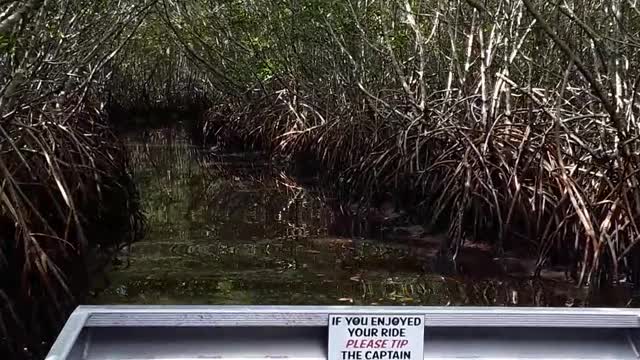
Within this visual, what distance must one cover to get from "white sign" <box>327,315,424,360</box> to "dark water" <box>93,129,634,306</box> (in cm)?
328

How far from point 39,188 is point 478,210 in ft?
12.3

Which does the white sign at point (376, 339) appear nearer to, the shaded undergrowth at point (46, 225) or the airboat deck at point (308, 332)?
the airboat deck at point (308, 332)

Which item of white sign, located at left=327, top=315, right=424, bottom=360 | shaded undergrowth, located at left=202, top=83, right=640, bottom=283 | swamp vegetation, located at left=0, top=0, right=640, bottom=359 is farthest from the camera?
shaded undergrowth, located at left=202, top=83, right=640, bottom=283

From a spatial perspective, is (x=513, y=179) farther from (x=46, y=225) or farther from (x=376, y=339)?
(x=376, y=339)

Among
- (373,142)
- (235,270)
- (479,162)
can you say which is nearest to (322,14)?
(373,142)

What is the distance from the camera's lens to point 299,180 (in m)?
13.4

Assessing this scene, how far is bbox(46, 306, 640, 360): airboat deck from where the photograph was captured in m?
2.52

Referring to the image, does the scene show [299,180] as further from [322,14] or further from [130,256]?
[130,256]

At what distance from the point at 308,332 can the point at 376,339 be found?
0.26 m

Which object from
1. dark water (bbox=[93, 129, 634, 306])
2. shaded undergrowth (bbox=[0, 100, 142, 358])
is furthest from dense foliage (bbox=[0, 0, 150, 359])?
dark water (bbox=[93, 129, 634, 306])

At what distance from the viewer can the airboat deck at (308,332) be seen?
2516 mm

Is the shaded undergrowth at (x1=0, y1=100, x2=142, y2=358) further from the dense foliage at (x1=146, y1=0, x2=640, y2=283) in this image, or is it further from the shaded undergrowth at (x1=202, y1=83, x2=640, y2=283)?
the shaded undergrowth at (x1=202, y1=83, x2=640, y2=283)

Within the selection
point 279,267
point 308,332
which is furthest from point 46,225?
point 308,332

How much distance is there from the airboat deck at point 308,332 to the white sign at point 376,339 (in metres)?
0.03
